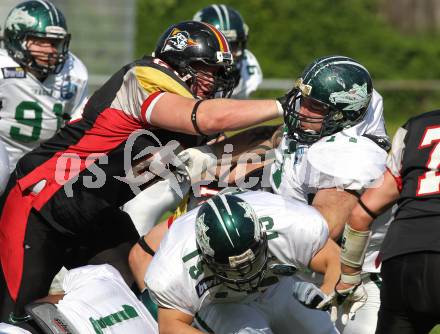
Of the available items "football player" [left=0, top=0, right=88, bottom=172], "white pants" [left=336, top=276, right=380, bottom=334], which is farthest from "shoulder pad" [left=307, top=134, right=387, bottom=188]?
"football player" [left=0, top=0, right=88, bottom=172]

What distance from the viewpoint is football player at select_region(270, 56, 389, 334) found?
4.43m

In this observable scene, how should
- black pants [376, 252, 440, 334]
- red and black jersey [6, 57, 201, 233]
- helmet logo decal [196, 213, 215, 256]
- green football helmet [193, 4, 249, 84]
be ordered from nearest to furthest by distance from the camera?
black pants [376, 252, 440, 334]
helmet logo decal [196, 213, 215, 256]
red and black jersey [6, 57, 201, 233]
green football helmet [193, 4, 249, 84]

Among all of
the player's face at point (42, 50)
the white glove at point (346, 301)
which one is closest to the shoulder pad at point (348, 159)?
the white glove at point (346, 301)

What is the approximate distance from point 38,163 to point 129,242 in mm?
633

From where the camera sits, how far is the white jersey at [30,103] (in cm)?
642

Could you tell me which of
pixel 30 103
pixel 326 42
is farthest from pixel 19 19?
pixel 326 42

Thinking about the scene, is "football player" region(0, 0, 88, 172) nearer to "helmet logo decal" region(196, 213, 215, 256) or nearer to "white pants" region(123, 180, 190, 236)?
"white pants" region(123, 180, 190, 236)

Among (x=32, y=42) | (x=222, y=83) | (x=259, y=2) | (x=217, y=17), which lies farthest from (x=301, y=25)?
(x=222, y=83)

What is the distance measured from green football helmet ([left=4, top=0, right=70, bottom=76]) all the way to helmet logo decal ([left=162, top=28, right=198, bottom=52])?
1.76m

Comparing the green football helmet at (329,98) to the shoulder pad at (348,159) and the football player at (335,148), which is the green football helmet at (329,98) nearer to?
the football player at (335,148)

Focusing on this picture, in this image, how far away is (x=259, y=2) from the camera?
800 inches

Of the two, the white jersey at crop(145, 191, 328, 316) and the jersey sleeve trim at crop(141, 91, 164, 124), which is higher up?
the jersey sleeve trim at crop(141, 91, 164, 124)

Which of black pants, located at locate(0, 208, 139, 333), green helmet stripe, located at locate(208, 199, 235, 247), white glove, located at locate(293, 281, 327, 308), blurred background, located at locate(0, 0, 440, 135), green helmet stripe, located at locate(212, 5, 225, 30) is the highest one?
green helmet stripe, located at locate(208, 199, 235, 247)

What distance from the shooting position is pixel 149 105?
4625mm
